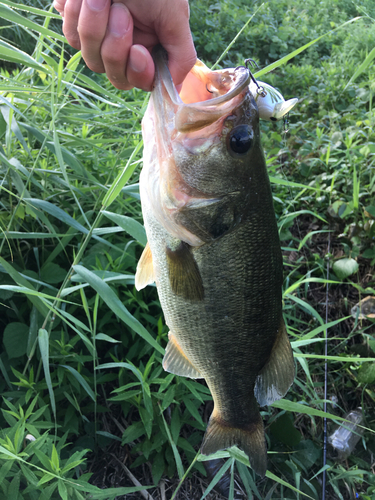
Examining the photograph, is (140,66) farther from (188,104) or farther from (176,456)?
(176,456)

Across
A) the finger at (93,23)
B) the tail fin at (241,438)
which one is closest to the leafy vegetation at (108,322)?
the tail fin at (241,438)

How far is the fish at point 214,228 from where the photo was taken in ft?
3.88

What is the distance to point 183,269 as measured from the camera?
4.15 ft

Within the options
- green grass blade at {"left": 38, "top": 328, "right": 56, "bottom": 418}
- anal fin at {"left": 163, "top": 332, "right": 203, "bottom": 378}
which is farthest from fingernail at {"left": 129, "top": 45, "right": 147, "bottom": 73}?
green grass blade at {"left": 38, "top": 328, "right": 56, "bottom": 418}

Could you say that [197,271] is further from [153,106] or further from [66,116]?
[66,116]

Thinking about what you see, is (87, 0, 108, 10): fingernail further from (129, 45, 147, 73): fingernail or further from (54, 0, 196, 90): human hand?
(129, 45, 147, 73): fingernail

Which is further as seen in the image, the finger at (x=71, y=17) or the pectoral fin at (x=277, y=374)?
the pectoral fin at (x=277, y=374)

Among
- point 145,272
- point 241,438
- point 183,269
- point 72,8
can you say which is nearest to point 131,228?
point 145,272

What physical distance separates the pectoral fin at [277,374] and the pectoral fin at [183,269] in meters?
0.44

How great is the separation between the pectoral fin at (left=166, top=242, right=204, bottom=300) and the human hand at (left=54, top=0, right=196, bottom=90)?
1.80 feet

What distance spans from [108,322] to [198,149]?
1.36 meters

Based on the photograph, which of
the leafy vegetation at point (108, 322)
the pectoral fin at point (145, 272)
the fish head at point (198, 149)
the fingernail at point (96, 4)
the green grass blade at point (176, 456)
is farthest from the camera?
the green grass blade at point (176, 456)

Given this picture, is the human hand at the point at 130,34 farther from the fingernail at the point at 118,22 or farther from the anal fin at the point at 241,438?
the anal fin at the point at 241,438

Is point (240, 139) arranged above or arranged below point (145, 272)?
above
